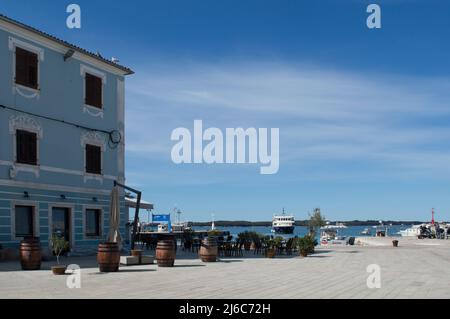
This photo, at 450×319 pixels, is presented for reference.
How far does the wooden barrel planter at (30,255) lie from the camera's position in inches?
712

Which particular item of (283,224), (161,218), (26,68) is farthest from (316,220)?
(283,224)

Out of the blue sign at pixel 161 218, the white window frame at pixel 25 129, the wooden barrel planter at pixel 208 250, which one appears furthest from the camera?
the blue sign at pixel 161 218

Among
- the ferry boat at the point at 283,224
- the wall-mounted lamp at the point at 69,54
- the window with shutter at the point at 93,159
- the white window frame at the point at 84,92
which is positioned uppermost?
the wall-mounted lamp at the point at 69,54

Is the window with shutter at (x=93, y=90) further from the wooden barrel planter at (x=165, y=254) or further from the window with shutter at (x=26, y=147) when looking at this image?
the wooden barrel planter at (x=165, y=254)

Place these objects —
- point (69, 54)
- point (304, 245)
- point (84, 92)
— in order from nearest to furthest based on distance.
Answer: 1. point (69, 54)
2. point (304, 245)
3. point (84, 92)

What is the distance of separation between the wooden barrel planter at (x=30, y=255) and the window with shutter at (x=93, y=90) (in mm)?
11040

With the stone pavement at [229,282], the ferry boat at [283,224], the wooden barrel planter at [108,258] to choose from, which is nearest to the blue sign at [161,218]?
the stone pavement at [229,282]

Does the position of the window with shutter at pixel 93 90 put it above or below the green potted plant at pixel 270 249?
above

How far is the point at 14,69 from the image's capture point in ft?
77.8

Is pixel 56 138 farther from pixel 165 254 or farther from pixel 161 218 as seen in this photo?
pixel 161 218

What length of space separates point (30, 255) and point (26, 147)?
7388mm

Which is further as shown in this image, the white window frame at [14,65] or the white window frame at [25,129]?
the white window frame at [14,65]

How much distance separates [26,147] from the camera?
2428cm
